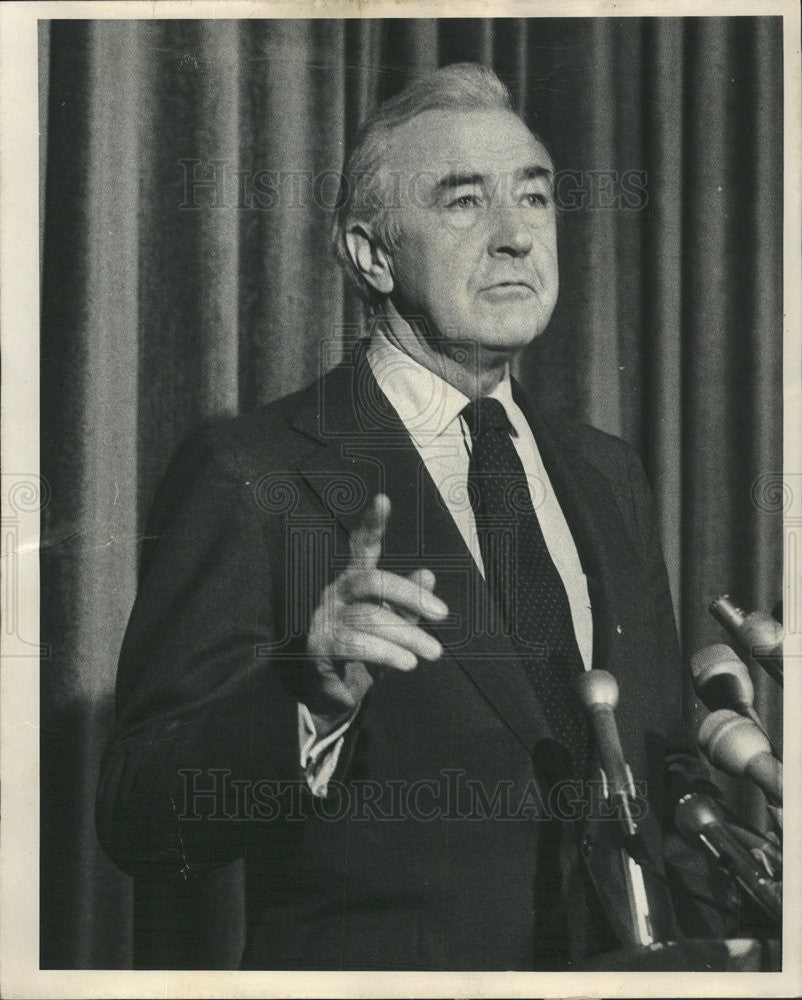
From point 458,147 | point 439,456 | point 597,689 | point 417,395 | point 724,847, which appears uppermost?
point 458,147

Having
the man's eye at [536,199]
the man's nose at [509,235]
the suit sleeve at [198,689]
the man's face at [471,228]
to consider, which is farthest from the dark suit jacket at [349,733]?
the man's eye at [536,199]

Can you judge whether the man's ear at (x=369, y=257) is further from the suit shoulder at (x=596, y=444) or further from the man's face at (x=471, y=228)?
the suit shoulder at (x=596, y=444)

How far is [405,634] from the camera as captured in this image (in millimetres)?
1989

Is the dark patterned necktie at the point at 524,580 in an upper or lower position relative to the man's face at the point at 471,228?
lower

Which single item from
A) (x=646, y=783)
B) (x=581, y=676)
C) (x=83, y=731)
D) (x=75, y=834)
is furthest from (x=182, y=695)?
(x=646, y=783)

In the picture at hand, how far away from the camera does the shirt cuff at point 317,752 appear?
79.6 inches

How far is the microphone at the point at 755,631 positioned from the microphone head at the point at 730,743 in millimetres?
115

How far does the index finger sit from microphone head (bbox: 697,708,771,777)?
69cm

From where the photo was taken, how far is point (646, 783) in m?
2.07

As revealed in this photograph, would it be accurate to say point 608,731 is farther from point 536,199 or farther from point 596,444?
point 536,199

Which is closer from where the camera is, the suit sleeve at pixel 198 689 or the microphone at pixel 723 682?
the suit sleeve at pixel 198 689

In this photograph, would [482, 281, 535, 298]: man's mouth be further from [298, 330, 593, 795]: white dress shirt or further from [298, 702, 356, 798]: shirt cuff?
[298, 702, 356, 798]: shirt cuff

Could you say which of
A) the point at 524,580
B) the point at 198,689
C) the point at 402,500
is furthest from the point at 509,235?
the point at 198,689

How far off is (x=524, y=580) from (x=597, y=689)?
0.77 feet
